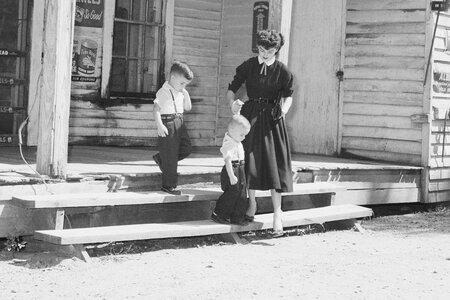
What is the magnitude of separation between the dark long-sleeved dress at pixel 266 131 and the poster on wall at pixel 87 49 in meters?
3.32

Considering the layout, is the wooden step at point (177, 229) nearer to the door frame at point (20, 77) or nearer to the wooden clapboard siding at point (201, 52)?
the wooden clapboard siding at point (201, 52)

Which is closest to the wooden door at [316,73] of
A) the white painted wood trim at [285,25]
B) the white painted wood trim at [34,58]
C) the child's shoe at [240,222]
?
the white painted wood trim at [285,25]

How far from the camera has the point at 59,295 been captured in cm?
615

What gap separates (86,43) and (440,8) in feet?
14.2

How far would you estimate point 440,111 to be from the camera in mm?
11469

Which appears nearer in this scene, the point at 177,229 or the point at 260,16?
the point at 177,229

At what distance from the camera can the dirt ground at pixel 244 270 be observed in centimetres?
640

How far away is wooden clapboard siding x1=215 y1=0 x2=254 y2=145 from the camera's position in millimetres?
12617

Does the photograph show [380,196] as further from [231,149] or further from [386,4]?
[231,149]

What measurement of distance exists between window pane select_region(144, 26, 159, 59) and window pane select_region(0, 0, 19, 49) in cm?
184

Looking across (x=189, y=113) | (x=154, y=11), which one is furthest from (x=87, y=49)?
(x=189, y=113)

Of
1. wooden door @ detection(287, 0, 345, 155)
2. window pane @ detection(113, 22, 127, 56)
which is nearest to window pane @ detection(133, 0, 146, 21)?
window pane @ detection(113, 22, 127, 56)

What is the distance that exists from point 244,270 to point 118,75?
510cm

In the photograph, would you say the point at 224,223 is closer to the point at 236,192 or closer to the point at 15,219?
the point at 236,192
